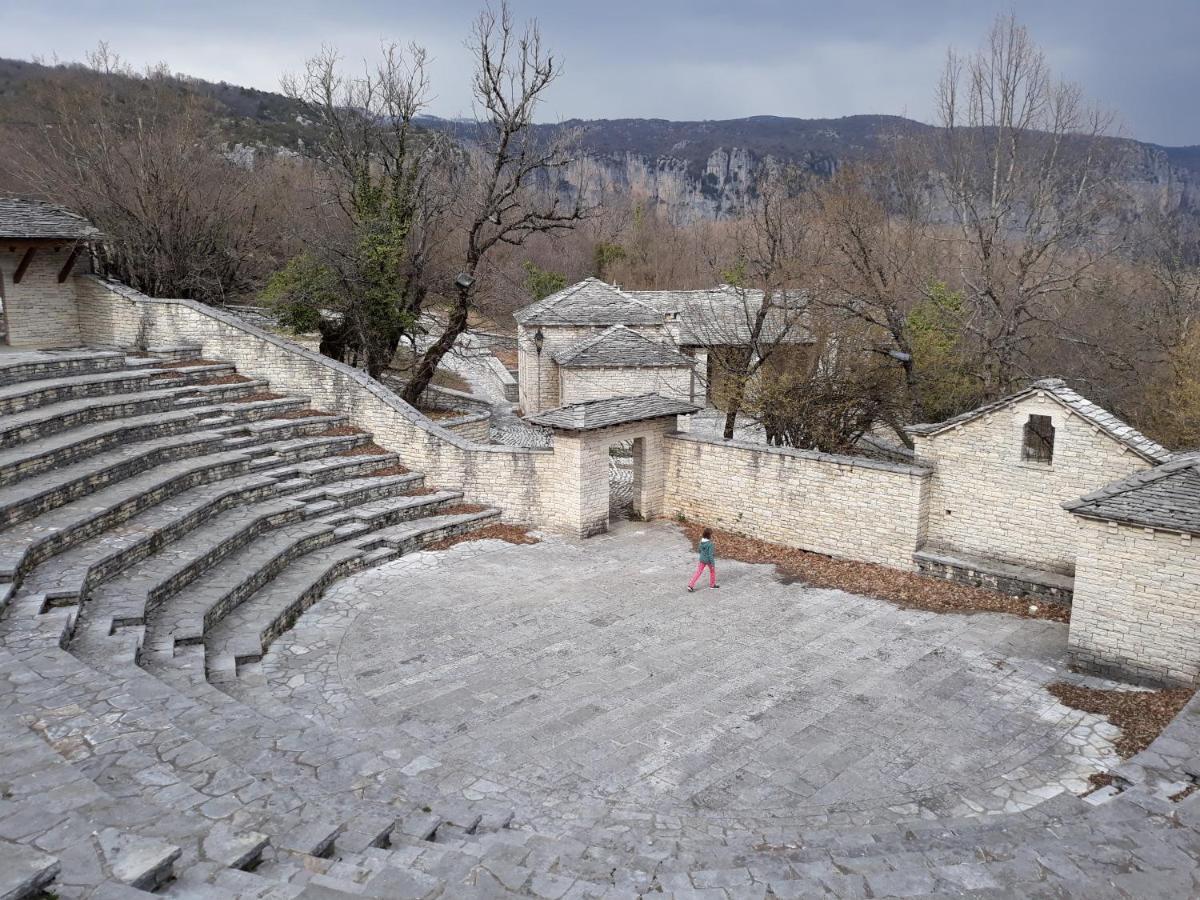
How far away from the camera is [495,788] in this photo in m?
6.55

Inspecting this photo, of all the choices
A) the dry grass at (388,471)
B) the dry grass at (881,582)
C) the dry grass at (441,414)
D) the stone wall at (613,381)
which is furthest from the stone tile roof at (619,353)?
the dry grass at (881,582)

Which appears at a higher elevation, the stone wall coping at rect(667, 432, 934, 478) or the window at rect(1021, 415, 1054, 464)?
the window at rect(1021, 415, 1054, 464)

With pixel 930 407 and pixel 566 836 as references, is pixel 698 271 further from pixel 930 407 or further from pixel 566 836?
pixel 566 836

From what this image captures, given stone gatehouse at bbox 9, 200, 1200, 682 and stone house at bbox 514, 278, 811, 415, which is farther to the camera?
stone house at bbox 514, 278, 811, 415

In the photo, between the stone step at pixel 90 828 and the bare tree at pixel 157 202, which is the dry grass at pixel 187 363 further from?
the stone step at pixel 90 828

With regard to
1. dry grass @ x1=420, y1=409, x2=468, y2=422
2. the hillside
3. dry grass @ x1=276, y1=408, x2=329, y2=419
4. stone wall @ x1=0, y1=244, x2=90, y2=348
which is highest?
the hillside

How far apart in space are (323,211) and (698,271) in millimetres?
30263

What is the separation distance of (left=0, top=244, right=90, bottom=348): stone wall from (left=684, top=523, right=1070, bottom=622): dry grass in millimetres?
12970

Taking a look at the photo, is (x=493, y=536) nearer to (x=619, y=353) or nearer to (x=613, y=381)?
(x=613, y=381)

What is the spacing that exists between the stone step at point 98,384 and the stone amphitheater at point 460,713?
61 millimetres

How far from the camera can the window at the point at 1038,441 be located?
11.3 meters

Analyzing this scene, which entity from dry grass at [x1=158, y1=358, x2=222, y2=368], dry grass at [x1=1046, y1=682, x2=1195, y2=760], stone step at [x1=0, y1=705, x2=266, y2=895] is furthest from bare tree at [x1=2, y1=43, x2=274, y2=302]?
dry grass at [x1=1046, y1=682, x2=1195, y2=760]

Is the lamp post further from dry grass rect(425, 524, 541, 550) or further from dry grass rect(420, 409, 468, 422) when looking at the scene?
dry grass rect(425, 524, 541, 550)

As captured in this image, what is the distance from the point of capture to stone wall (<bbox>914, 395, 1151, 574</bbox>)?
10.8m
